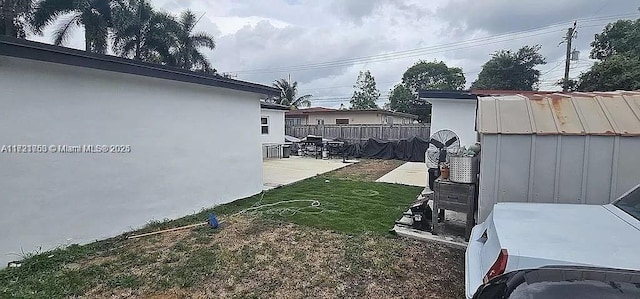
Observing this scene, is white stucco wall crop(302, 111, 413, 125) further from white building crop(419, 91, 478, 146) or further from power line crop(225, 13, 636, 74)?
white building crop(419, 91, 478, 146)

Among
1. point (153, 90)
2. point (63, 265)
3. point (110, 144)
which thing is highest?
point (153, 90)

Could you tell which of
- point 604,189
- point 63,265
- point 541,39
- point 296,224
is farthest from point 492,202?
point 541,39

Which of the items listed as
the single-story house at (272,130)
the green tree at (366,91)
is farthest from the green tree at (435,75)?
the single-story house at (272,130)

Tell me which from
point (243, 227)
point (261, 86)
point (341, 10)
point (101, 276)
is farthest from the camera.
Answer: point (341, 10)

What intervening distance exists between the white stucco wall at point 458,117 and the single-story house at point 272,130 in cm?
856

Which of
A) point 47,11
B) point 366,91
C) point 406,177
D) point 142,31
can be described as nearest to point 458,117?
point 406,177

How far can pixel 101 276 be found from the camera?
3.23 meters

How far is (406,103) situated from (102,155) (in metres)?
31.6

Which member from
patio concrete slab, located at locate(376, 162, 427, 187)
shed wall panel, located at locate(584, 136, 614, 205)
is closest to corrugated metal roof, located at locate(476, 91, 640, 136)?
shed wall panel, located at locate(584, 136, 614, 205)

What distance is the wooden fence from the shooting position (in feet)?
54.7

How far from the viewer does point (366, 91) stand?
1515 inches

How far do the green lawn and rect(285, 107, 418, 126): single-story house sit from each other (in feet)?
52.6

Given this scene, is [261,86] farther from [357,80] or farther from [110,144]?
[357,80]

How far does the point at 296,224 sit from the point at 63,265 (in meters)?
2.88
